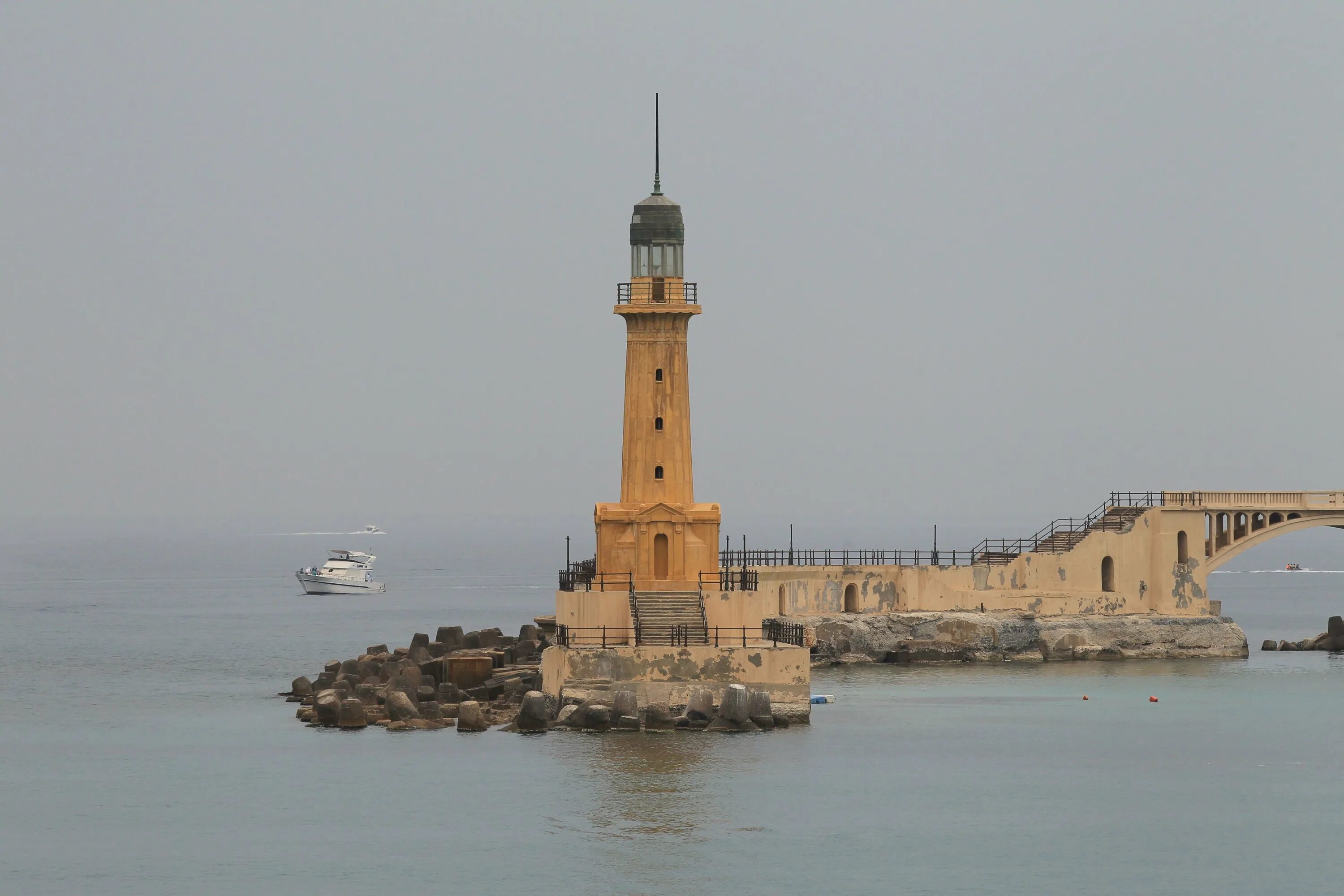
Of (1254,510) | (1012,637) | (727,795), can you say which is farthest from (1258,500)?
(727,795)

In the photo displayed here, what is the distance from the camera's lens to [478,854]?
43469 mm

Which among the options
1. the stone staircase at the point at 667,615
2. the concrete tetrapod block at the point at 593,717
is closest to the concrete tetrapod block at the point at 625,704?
the concrete tetrapod block at the point at 593,717

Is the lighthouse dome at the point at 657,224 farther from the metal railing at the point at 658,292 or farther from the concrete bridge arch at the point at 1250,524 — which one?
the concrete bridge arch at the point at 1250,524

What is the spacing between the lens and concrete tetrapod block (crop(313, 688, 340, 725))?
196ft

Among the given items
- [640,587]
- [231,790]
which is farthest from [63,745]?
[640,587]

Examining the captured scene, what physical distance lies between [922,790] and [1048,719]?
13.1 m

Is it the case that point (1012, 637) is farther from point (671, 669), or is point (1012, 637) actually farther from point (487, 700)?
point (671, 669)

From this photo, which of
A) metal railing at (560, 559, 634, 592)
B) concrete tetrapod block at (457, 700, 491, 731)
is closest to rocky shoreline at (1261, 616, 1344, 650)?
metal railing at (560, 559, 634, 592)

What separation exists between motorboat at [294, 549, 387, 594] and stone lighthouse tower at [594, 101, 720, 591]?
8936cm

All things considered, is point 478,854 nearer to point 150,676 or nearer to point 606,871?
point 606,871

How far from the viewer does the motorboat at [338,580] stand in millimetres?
146000

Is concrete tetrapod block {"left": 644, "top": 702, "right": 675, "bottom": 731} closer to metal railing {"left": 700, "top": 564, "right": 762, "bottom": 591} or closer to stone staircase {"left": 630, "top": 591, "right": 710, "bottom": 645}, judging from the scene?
stone staircase {"left": 630, "top": 591, "right": 710, "bottom": 645}

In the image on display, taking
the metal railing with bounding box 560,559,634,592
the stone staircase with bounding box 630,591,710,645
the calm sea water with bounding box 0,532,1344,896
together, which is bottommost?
the calm sea water with bounding box 0,532,1344,896

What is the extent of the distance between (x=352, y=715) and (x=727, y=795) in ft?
47.5
